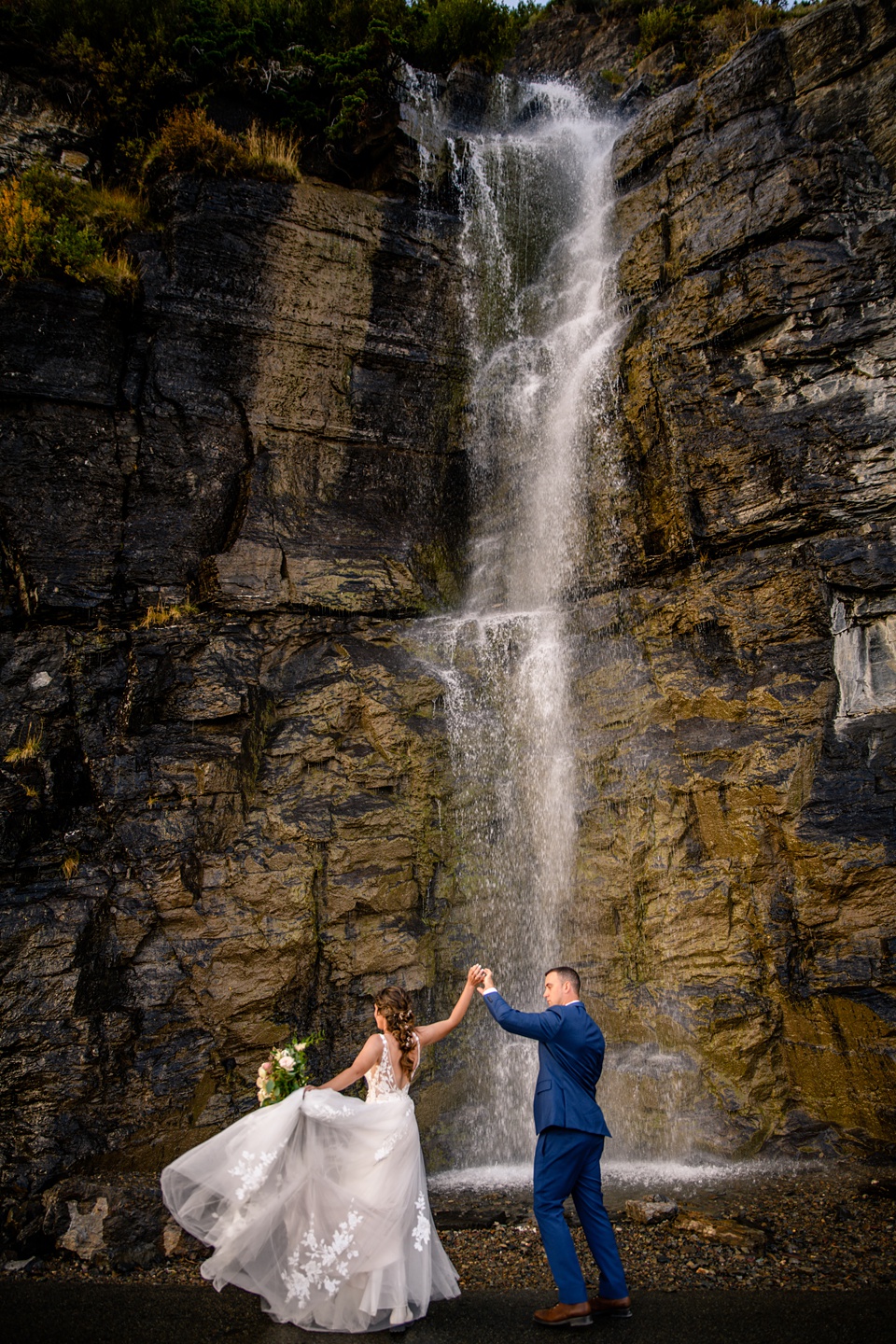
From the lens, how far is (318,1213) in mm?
4914

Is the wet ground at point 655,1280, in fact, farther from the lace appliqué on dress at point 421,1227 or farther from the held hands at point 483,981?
the held hands at point 483,981

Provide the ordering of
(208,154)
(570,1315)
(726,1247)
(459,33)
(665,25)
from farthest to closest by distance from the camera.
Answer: (459,33) < (665,25) < (208,154) < (726,1247) < (570,1315)

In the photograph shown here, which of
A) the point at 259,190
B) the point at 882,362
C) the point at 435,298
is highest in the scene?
the point at 259,190

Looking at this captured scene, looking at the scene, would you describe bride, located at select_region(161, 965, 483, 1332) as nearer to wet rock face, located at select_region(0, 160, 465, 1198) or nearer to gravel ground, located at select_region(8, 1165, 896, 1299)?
gravel ground, located at select_region(8, 1165, 896, 1299)

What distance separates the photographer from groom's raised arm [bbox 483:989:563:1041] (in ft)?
16.6

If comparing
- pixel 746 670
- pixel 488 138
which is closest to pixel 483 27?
pixel 488 138

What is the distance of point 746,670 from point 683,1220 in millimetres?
5333

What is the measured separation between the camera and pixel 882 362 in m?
8.72

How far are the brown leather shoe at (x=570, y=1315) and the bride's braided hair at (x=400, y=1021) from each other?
1.61 meters

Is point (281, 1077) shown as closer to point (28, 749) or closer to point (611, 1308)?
point (611, 1308)

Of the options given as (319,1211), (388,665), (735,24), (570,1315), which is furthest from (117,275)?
(570,1315)

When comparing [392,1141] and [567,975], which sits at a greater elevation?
[567,975]

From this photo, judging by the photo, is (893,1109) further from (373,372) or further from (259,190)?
(259,190)

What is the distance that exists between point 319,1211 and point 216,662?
19.5 feet
